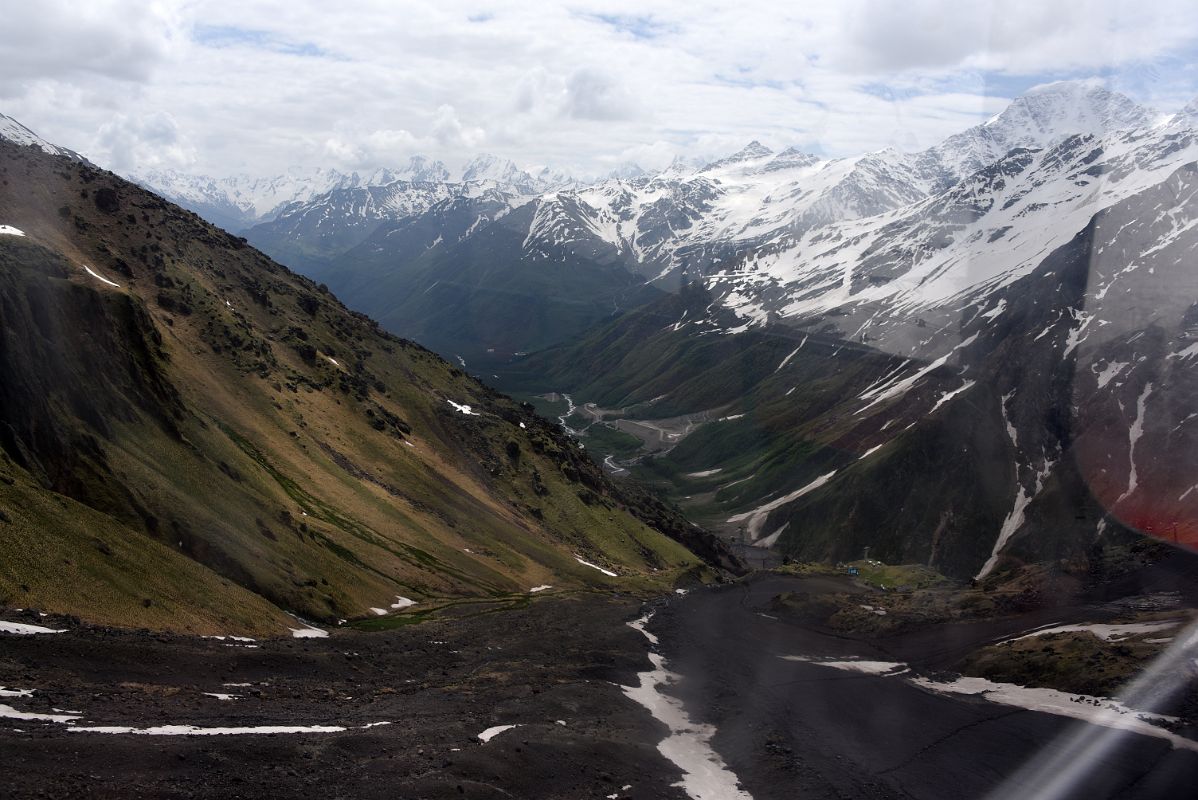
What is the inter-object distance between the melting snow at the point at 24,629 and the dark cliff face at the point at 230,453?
3453 millimetres

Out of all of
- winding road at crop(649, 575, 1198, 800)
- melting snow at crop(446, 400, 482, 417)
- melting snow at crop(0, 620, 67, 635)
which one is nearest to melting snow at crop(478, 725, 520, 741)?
winding road at crop(649, 575, 1198, 800)

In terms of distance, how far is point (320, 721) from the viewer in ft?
138

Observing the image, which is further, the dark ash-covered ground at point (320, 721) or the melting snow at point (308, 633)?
the melting snow at point (308, 633)

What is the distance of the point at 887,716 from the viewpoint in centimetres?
6047

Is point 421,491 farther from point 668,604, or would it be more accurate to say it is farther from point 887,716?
point 887,716

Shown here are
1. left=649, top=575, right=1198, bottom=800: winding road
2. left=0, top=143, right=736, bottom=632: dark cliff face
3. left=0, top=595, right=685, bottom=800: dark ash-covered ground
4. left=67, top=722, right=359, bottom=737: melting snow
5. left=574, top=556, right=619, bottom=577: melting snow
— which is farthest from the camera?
left=574, top=556, right=619, bottom=577: melting snow

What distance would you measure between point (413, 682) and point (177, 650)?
51.8 ft

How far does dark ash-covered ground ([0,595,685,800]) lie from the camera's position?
102ft

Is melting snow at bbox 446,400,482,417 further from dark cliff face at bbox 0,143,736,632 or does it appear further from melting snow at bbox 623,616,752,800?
melting snow at bbox 623,616,752,800

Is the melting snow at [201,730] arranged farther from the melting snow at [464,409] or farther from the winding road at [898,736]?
the melting snow at [464,409]

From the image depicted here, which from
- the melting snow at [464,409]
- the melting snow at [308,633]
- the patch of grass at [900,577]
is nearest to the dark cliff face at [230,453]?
the melting snow at [464,409]

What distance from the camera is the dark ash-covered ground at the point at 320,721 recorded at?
31016 mm

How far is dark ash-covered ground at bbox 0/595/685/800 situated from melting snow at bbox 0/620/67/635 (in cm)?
87

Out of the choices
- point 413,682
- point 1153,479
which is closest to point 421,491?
point 413,682
